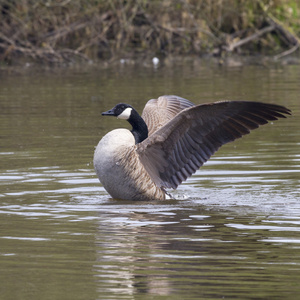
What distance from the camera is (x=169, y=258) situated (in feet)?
17.9

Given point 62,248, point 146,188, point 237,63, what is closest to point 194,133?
point 146,188

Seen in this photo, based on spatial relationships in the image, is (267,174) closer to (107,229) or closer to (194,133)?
(194,133)

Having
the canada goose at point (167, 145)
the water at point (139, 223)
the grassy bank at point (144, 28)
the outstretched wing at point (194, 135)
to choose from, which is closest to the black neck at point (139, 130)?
the canada goose at point (167, 145)

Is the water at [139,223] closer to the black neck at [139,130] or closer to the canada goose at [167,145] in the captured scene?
the canada goose at [167,145]

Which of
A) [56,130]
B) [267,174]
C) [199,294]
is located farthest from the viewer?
[56,130]

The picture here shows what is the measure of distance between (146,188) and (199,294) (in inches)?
141

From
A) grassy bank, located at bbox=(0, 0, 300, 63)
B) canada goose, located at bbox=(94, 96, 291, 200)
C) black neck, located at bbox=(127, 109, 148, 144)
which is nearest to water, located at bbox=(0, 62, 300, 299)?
canada goose, located at bbox=(94, 96, 291, 200)

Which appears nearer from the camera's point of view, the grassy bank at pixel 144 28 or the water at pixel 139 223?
the water at pixel 139 223

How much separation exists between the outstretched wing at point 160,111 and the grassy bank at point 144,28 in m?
13.8

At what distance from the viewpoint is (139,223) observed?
6781 mm

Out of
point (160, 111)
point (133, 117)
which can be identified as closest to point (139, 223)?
point (133, 117)

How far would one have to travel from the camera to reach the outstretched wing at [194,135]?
25.2 feet

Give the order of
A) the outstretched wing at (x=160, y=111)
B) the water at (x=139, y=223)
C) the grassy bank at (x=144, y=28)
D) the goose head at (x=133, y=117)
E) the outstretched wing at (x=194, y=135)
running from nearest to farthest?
1. the water at (x=139, y=223)
2. the outstretched wing at (x=194, y=135)
3. the goose head at (x=133, y=117)
4. the outstretched wing at (x=160, y=111)
5. the grassy bank at (x=144, y=28)

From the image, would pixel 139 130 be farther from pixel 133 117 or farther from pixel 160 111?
pixel 160 111
